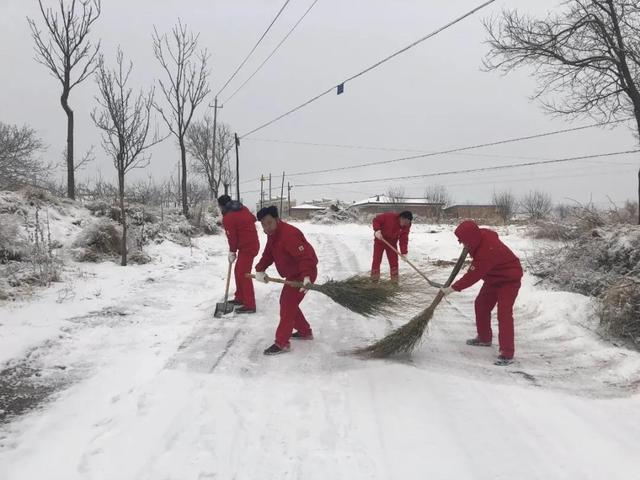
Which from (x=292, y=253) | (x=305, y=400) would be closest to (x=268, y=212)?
(x=292, y=253)

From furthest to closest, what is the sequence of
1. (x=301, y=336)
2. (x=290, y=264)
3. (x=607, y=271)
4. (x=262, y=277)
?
(x=607, y=271) < (x=301, y=336) < (x=262, y=277) < (x=290, y=264)

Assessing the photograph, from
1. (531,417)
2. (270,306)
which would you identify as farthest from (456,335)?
(270,306)

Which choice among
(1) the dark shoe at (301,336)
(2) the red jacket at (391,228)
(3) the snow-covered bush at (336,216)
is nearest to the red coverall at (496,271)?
(1) the dark shoe at (301,336)

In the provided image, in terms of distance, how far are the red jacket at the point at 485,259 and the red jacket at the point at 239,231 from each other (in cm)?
323

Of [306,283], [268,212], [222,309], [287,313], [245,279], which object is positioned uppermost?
[268,212]

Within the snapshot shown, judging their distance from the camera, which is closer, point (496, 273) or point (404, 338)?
point (404, 338)

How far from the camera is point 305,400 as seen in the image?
404cm

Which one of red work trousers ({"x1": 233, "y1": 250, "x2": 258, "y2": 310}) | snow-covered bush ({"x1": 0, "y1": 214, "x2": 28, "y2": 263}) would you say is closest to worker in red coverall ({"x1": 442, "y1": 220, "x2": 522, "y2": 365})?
red work trousers ({"x1": 233, "y1": 250, "x2": 258, "y2": 310})

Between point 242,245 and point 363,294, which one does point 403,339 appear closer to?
point 363,294

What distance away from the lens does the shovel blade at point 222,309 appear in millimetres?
6830

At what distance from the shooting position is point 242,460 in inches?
123

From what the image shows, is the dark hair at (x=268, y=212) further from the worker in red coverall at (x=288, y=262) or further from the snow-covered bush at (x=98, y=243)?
the snow-covered bush at (x=98, y=243)

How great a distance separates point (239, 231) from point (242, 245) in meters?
0.21

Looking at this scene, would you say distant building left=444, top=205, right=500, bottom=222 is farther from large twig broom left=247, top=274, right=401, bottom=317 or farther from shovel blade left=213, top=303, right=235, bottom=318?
large twig broom left=247, top=274, right=401, bottom=317
